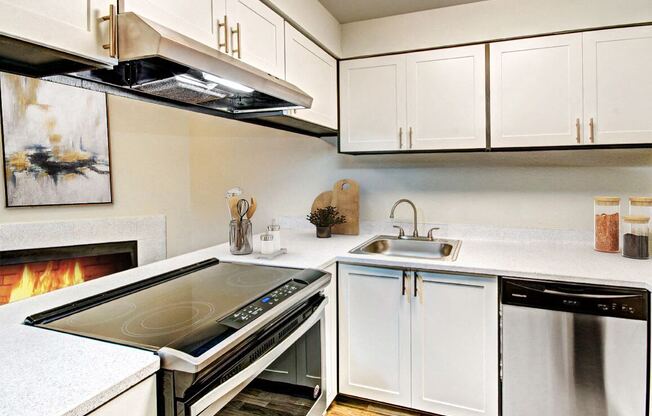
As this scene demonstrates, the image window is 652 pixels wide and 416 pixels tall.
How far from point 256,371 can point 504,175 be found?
6.67ft

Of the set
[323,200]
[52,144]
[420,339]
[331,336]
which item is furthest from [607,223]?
[52,144]

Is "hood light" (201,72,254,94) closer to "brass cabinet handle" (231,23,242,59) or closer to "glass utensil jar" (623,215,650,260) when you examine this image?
"brass cabinet handle" (231,23,242,59)

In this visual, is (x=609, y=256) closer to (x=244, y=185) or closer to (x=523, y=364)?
(x=523, y=364)

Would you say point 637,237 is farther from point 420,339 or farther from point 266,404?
point 266,404

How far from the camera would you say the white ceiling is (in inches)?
92.1

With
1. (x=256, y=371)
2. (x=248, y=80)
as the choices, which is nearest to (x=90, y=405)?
(x=256, y=371)

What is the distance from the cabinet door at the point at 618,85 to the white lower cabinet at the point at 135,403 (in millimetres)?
2307

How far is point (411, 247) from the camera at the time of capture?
99.7 inches

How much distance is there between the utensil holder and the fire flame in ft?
5.34

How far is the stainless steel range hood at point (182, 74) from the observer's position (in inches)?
41.0

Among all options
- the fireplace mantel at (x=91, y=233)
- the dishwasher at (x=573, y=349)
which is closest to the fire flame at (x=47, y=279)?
the fireplace mantel at (x=91, y=233)

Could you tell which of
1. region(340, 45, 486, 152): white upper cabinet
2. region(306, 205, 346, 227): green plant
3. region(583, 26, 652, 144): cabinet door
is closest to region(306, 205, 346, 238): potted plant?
region(306, 205, 346, 227): green plant

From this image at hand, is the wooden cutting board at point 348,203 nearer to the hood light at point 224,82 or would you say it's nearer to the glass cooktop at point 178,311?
the glass cooktop at point 178,311

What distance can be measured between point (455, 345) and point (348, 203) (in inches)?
47.6
